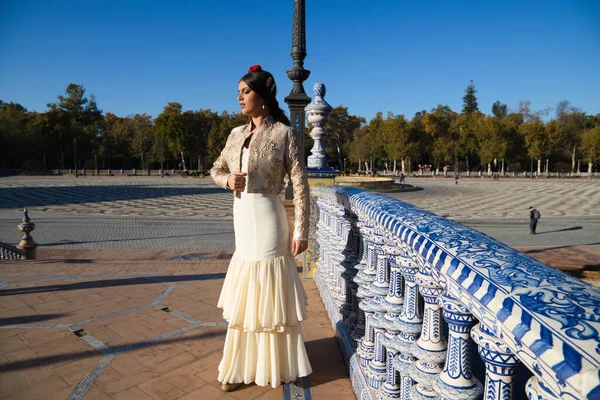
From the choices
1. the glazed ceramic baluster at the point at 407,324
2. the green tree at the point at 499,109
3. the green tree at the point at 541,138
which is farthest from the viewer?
the green tree at the point at 499,109

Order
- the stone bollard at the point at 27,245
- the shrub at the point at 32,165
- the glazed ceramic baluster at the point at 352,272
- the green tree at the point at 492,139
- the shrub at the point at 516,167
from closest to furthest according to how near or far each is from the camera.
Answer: the glazed ceramic baluster at the point at 352,272
the stone bollard at the point at 27,245
the green tree at the point at 492,139
the shrub at the point at 32,165
the shrub at the point at 516,167

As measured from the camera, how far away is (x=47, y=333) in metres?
3.44

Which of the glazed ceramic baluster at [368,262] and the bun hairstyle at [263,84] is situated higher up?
the bun hairstyle at [263,84]

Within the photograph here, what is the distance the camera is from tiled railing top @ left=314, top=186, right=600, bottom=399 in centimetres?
67

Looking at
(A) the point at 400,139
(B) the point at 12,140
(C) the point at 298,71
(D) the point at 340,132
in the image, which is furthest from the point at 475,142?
(B) the point at 12,140

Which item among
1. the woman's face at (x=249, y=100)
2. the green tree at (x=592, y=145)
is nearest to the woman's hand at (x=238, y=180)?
the woman's face at (x=249, y=100)

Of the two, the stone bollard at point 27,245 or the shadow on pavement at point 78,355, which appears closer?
the shadow on pavement at point 78,355

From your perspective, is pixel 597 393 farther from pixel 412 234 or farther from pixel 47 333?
pixel 47 333

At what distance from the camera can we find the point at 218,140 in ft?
198

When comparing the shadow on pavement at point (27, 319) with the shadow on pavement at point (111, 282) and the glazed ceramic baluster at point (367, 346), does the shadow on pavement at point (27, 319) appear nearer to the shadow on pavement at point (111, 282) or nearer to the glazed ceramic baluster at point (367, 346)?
the shadow on pavement at point (111, 282)

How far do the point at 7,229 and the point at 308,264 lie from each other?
1321 centimetres

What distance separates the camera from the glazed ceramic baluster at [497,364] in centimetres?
98

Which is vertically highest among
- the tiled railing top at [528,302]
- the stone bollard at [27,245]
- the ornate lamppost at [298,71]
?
the ornate lamppost at [298,71]

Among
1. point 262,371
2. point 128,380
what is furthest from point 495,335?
point 128,380
